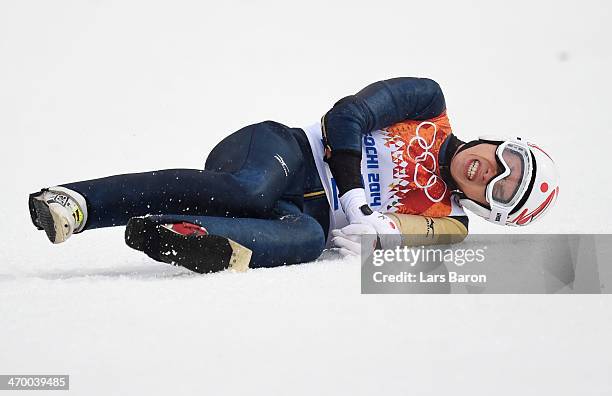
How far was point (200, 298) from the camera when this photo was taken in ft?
7.32

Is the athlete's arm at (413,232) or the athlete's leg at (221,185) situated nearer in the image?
the athlete's leg at (221,185)

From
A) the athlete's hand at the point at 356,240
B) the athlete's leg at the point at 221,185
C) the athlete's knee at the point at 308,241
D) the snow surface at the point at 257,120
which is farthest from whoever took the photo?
the athlete's hand at the point at 356,240

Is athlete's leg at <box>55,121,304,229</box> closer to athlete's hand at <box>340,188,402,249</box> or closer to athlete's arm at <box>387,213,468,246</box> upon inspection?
athlete's hand at <box>340,188,402,249</box>

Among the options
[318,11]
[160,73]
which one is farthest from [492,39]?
[160,73]

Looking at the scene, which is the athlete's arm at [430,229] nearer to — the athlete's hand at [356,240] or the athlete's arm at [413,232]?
the athlete's arm at [413,232]

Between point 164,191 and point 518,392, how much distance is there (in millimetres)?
1359

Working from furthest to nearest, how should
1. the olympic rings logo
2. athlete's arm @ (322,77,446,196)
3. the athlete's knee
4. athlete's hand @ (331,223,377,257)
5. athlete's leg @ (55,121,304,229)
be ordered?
the olympic rings logo, athlete's arm @ (322,77,446,196), athlete's hand @ (331,223,377,257), the athlete's knee, athlete's leg @ (55,121,304,229)

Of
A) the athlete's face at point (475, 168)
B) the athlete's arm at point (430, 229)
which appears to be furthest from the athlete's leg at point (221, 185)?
the athlete's face at point (475, 168)

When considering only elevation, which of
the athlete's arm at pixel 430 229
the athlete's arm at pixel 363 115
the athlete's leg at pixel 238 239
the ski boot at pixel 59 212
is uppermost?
the athlete's arm at pixel 363 115

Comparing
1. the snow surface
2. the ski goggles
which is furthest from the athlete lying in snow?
the snow surface

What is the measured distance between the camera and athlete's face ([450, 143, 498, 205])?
123 inches

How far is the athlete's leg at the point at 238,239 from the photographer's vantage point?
2.42m

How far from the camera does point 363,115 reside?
308cm

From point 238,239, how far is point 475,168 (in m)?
0.98
